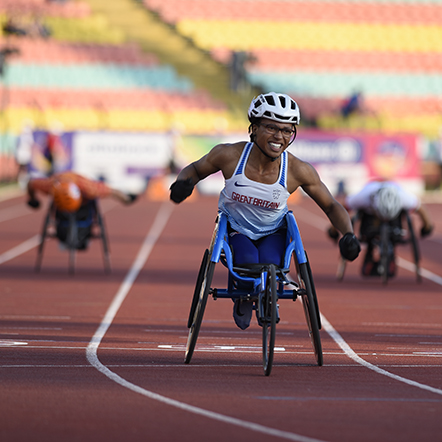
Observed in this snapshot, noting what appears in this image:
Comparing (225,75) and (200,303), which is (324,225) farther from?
(225,75)

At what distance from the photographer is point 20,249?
2036cm

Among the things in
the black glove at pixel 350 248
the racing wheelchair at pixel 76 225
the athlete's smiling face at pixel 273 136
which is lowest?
the racing wheelchair at pixel 76 225

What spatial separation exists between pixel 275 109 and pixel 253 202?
678 mm

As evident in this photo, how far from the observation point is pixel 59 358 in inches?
312

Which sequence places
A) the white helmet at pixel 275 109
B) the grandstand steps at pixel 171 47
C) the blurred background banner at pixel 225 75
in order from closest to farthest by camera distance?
the white helmet at pixel 275 109 < the blurred background banner at pixel 225 75 < the grandstand steps at pixel 171 47

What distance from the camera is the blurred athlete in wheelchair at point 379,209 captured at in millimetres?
14914

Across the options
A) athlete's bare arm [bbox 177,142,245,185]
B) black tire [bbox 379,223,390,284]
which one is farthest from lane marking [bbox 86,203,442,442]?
black tire [bbox 379,223,390,284]

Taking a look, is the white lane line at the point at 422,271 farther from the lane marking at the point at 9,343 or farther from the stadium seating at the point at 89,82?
the stadium seating at the point at 89,82

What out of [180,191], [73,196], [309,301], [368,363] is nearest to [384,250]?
[73,196]

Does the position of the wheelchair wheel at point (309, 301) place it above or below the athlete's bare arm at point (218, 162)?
below

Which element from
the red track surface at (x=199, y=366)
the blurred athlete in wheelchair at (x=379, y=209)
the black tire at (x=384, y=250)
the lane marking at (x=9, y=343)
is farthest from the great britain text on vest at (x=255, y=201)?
the black tire at (x=384, y=250)

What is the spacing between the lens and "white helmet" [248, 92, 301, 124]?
7.58 meters

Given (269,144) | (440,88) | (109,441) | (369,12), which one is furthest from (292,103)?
(369,12)

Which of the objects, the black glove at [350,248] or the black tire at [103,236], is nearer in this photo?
the black glove at [350,248]
